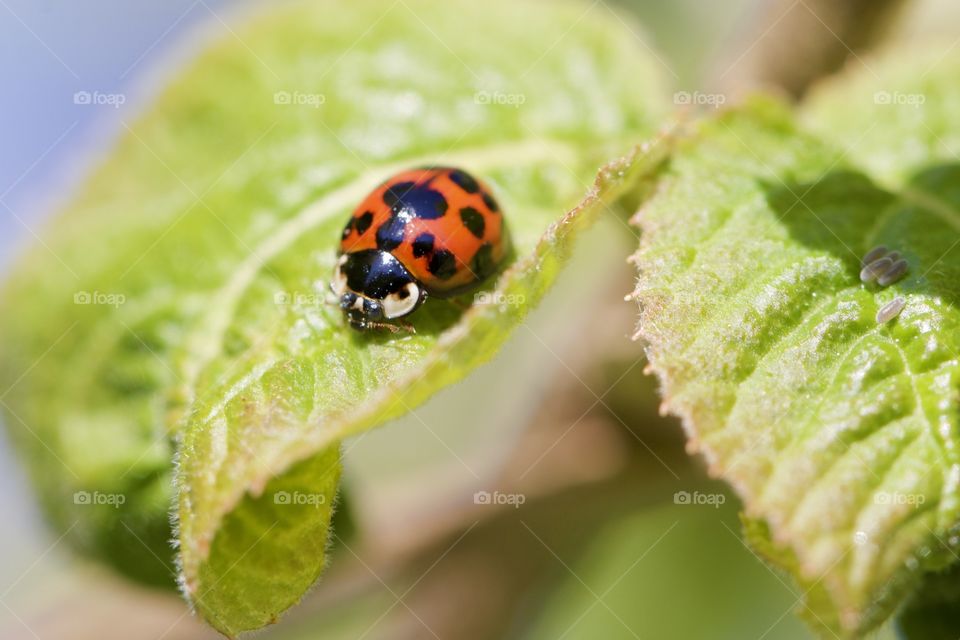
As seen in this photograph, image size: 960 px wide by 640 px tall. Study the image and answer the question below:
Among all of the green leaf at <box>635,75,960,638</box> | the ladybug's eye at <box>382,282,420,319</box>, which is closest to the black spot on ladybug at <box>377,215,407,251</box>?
the ladybug's eye at <box>382,282,420,319</box>

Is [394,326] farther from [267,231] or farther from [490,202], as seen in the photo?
[267,231]

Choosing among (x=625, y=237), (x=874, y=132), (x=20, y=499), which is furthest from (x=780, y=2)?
(x=20, y=499)

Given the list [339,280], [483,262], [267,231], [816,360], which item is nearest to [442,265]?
[483,262]

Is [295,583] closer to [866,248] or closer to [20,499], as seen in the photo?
[866,248]

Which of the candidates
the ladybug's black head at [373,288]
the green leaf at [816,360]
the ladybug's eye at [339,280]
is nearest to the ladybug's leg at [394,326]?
the ladybug's black head at [373,288]

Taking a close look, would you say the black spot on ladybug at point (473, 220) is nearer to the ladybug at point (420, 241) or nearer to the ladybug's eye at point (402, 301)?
the ladybug at point (420, 241)

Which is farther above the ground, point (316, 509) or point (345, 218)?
point (345, 218)

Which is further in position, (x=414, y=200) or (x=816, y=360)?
(x=414, y=200)
